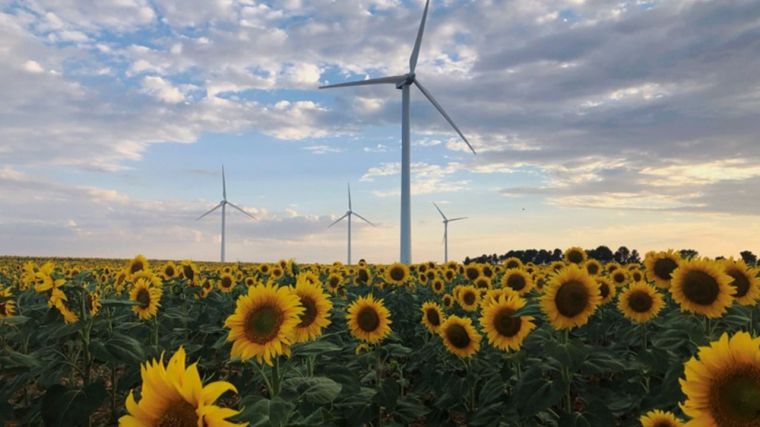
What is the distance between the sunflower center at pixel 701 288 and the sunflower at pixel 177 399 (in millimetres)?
6034

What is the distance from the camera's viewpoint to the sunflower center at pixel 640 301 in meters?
8.05

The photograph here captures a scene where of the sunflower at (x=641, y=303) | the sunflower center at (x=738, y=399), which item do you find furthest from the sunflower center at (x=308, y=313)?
the sunflower at (x=641, y=303)

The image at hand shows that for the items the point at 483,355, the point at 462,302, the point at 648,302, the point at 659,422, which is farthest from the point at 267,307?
the point at 462,302

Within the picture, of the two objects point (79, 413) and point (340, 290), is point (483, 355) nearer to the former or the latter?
A: point (79, 413)

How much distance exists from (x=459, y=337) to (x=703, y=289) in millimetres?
2788

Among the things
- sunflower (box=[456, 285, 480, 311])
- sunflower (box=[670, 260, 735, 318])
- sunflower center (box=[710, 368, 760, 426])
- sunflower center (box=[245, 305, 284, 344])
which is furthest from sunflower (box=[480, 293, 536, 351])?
sunflower center (box=[710, 368, 760, 426])

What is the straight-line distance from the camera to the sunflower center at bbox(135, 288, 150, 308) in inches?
319

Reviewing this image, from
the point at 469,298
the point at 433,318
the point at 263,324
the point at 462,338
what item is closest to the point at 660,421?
the point at 462,338

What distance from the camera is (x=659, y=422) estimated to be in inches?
187

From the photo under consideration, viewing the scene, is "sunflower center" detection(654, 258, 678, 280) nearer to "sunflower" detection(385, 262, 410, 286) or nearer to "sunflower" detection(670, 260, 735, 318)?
"sunflower" detection(670, 260, 735, 318)

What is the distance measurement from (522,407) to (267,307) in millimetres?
2271

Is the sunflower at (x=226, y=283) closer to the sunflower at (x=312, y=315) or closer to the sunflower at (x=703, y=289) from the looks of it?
the sunflower at (x=312, y=315)

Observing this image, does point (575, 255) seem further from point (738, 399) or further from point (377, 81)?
point (377, 81)

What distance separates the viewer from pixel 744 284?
7875 millimetres
